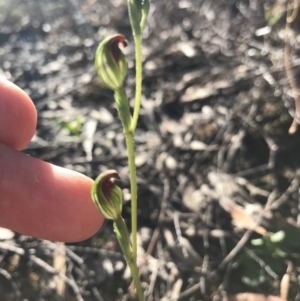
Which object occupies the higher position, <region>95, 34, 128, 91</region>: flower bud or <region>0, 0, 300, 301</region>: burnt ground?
<region>95, 34, 128, 91</region>: flower bud

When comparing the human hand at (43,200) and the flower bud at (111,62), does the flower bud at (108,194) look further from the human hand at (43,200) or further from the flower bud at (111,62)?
the human hand at (43,200)

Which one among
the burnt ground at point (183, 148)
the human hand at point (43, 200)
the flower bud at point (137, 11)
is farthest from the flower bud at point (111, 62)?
the burnt ground at point (183, 148)

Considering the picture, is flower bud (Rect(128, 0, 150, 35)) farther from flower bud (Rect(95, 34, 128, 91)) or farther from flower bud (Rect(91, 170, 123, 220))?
flower bud (Rect(91, 170, 123, 220))

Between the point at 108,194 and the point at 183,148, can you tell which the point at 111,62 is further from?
the point at 183,148

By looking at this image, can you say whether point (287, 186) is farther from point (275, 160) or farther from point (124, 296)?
point (124, 296)

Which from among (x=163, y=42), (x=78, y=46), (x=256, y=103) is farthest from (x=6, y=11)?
(x=256, y=103)

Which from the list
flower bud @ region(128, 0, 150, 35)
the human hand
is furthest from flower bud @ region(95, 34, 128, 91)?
the human hand
